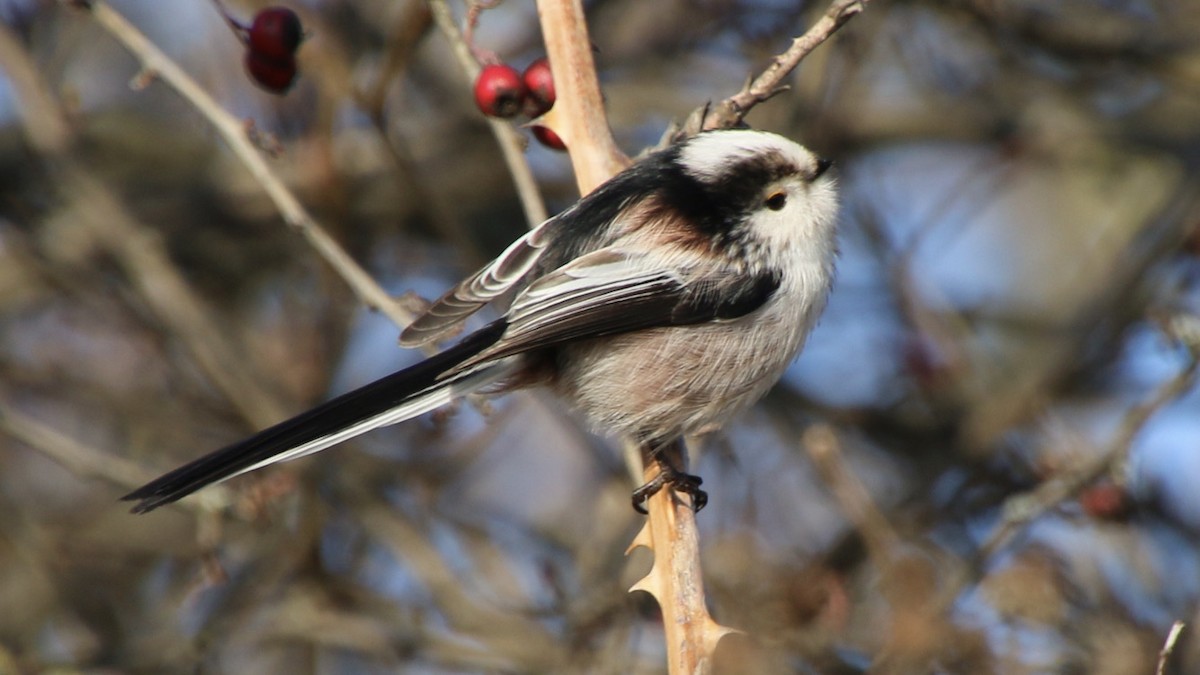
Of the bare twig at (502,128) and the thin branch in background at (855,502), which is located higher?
the bare twig at (502,128)

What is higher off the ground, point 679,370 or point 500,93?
point 500,93

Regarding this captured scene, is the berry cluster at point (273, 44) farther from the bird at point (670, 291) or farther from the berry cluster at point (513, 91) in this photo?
the bird at point (670, 291)

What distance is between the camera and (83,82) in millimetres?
5457

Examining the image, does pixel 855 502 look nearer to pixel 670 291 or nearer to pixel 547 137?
pixel 670 291

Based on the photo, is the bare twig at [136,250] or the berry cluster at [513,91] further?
the bare twig at [136,250]

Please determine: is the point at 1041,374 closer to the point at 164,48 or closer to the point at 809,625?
the point at 809,625

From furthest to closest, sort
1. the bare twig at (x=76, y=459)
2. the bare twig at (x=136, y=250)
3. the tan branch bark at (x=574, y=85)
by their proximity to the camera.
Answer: the bare twig at (x=136, y=250)
the bare twig at (x=76, y=459)
the tan branch bark at (x=574, y=85)

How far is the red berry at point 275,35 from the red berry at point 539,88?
58 cm

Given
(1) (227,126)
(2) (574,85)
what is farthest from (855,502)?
(1) (227,126)

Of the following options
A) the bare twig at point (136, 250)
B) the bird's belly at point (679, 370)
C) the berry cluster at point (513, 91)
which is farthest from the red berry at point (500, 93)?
the bare twig at point (136, 250)

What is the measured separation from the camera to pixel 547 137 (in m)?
2.94

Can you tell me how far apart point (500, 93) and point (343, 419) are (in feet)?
2.65

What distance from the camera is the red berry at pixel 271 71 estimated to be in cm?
294

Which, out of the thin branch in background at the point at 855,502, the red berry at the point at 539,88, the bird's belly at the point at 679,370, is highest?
the red berry at the point at 539,88
